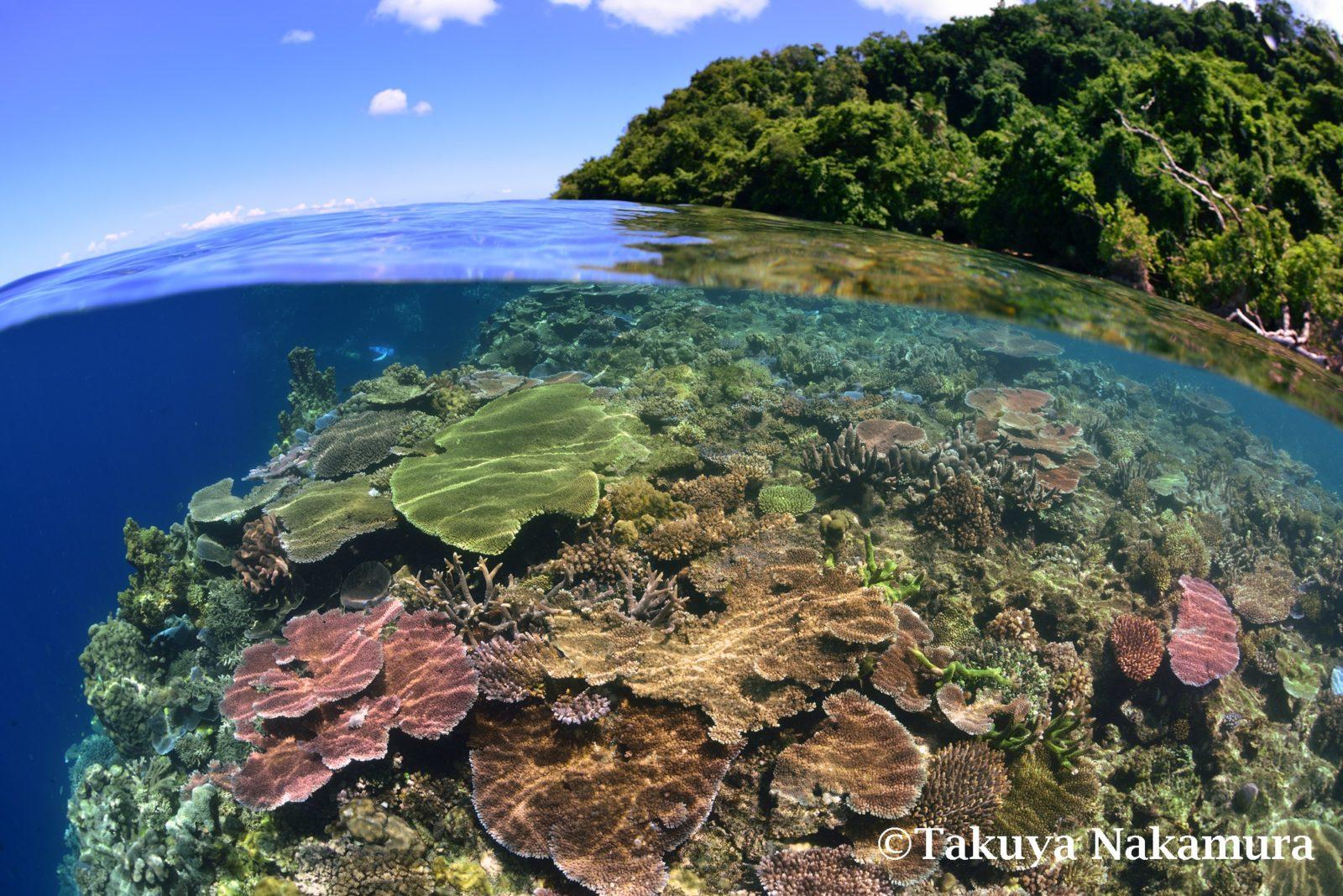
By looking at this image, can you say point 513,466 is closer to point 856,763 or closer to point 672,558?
point 672,558

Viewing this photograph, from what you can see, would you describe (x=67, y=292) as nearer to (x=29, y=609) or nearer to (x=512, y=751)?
(x=29, y=609)

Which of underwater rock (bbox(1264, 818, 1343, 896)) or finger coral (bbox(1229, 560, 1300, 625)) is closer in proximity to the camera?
underwater rock (bbox(1264, 818, 1343, 896))

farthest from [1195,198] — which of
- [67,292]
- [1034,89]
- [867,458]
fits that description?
[67,292]

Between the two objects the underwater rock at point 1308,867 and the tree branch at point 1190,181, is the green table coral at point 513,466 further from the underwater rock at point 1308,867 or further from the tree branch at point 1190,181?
the tree branch at point 1190,181

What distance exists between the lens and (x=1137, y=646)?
19.8ft

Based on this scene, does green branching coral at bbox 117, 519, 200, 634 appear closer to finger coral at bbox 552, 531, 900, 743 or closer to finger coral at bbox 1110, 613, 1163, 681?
finger coral at bbox 552, 531, 900, 743

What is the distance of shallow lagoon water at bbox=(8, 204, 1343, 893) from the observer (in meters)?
4.48

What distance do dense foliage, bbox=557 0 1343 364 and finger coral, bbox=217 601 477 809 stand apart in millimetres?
10740

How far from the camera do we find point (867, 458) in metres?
7.55

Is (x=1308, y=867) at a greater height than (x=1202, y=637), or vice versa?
(x=1202, y=637)

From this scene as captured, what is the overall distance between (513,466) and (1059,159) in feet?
32.0

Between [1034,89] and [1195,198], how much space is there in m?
11.4

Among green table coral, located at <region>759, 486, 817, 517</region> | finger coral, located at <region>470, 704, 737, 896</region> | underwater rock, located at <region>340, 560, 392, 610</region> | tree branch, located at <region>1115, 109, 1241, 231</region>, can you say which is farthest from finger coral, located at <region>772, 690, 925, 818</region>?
tree branch, located at <region>1115, 109, 1241, 231</region>

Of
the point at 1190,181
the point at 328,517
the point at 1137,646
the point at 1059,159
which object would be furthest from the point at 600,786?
the point at 1190,181
